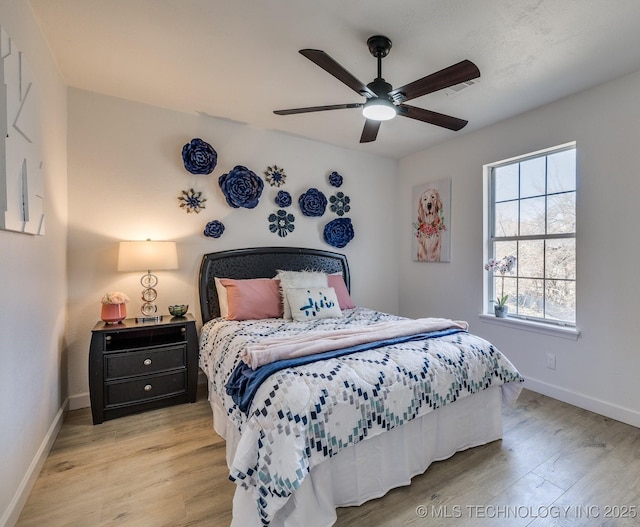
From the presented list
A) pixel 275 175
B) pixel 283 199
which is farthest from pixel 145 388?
pixel 275 175

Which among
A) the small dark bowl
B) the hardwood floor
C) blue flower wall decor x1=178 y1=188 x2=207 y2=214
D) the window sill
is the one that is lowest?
the hardwood floor

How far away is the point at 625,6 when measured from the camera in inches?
68.8

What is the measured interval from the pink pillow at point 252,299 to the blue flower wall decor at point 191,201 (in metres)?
0.75

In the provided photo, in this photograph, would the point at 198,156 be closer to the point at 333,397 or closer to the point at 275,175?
the point at 275,175

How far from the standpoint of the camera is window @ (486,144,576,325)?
9.29ft

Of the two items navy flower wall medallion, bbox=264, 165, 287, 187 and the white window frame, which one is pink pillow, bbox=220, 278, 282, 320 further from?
the white window frame

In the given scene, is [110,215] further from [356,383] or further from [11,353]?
[356,383]

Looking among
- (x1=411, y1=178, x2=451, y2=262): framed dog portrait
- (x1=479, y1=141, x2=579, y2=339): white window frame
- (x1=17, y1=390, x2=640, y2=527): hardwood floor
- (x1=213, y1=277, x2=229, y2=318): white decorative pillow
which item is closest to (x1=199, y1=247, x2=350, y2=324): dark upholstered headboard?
(x1=213, y1=277, x2=229, y2=318): white decorative pillow

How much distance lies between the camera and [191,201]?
3.14 m

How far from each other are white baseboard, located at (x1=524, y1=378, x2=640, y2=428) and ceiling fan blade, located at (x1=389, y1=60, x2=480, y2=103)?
2622mm

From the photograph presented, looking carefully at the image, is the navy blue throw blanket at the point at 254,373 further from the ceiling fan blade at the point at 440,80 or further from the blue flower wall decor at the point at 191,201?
the blue flower wall decor at the point at 191,201

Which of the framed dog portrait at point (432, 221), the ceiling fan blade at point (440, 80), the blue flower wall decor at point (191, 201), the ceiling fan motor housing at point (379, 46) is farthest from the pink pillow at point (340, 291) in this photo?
the ceiling fan motor housing at point (379, 46)

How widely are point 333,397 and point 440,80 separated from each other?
5.83ft

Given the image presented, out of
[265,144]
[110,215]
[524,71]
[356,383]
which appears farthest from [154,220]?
[524,71]
